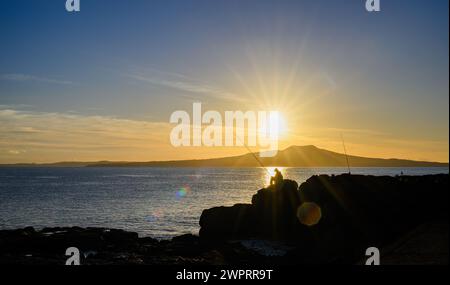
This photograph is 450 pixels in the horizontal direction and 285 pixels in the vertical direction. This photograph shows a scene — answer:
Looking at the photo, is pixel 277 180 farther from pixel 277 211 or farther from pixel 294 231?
pixel 294 231

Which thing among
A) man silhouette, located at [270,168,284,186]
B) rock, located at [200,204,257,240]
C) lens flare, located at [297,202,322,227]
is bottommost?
rock, located at [200,204,257,240]

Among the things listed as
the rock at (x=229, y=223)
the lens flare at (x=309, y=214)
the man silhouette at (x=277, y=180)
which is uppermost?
the man silhouette at (x=277, y=180)

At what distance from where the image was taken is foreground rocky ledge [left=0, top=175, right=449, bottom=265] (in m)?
24.6

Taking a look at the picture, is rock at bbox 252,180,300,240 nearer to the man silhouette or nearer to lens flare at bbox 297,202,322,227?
the man silhouette

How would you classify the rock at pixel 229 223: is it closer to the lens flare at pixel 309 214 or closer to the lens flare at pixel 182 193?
the lens flare at pixel 309 214

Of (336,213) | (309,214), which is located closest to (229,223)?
(309,214)

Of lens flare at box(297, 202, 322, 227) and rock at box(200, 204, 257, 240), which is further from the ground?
lens flare at box(297, 202, 322, 227)

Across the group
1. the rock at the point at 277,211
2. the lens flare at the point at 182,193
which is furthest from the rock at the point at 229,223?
the lens flare at the point at 182,193

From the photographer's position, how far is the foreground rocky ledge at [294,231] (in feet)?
80.8

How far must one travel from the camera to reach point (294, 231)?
35031mm

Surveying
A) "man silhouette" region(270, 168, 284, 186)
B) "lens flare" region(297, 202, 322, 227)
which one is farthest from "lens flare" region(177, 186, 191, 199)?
"lens flare" region(297, 202, 322, 227)

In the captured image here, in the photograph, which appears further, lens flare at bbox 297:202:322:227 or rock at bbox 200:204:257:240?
rock at bbox 200:204:257:240
